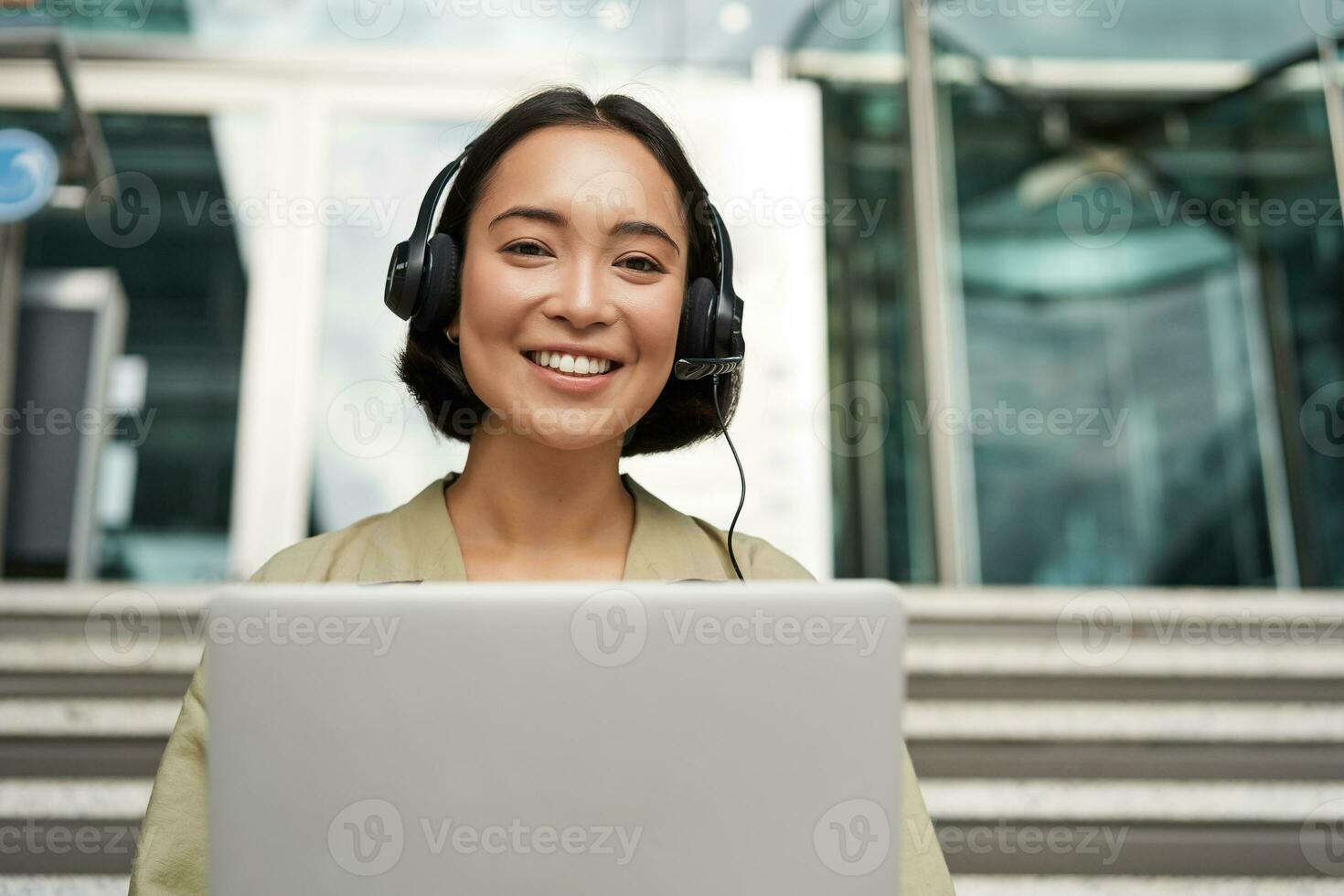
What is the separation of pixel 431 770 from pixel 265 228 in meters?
3.59

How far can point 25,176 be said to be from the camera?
379 cm

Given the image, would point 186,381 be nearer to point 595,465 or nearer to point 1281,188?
point 595,465

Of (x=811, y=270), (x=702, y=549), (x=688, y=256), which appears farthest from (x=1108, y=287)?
(x=702, y=549)

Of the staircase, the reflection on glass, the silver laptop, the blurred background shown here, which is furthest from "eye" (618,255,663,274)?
the reflection on glass

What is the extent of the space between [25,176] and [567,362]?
11.8 ft

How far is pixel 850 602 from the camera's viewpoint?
65 cm

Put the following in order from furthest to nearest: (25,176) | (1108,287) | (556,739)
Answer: (1108,287)
(25,176)
(556,739)

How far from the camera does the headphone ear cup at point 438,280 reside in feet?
3.84

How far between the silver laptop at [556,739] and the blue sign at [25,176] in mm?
3876

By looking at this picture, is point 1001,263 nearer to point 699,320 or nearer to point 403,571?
point 699,320

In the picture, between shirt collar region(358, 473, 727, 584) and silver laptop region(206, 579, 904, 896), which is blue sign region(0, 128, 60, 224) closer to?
shirt collar region(358, 473, 727, 584)

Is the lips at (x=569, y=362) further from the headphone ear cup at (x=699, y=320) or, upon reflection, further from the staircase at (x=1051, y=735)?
the staircase at (x=1051, y=735)

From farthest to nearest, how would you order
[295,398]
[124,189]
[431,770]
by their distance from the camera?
[124,189] → [295,398] → [431,770]

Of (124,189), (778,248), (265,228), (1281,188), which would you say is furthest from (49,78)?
(1281,188)
